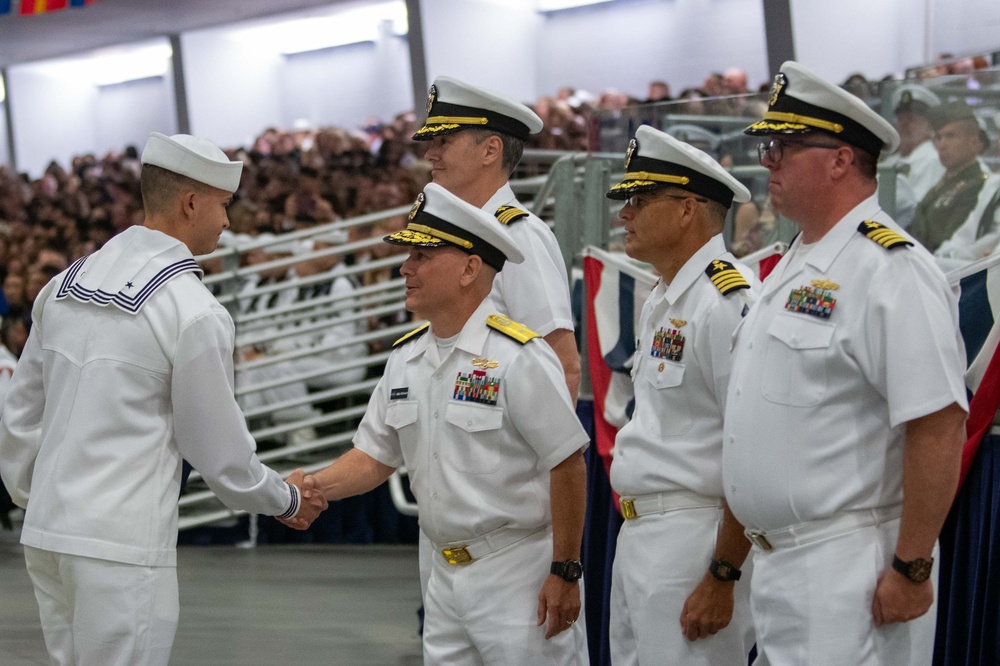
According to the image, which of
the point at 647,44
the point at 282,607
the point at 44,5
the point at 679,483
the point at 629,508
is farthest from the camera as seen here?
the point at 44,5

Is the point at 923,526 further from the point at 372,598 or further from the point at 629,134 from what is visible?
the point at 372,598

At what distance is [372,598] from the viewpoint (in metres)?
6.20

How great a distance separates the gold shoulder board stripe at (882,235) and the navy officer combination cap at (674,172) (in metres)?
0.60

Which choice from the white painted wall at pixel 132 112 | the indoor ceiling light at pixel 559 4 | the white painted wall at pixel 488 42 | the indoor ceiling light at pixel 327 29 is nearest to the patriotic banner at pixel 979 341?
the indoor ceiling light at pixel 559 4

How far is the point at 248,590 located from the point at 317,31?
9852mm

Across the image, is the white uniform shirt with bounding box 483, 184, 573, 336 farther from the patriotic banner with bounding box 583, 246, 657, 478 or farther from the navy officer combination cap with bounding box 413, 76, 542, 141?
the patriotic banner with bounding box 583, 246, 657, 478

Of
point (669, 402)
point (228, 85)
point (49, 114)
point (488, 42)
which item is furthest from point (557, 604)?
point (49, 114)

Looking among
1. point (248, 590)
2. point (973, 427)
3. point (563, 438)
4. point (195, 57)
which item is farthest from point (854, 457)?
point (195, 57)

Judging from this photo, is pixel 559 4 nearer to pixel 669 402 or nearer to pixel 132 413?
pixel 669 402

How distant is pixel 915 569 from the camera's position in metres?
2.28

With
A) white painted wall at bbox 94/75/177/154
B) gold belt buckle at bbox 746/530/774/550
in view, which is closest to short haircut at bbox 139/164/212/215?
gold belt buckle at bbox 746/530/774/550

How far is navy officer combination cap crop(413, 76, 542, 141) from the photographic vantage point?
3426 millimetres

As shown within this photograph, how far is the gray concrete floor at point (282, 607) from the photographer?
517 centimetres

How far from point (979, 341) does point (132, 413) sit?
2.38 meters
